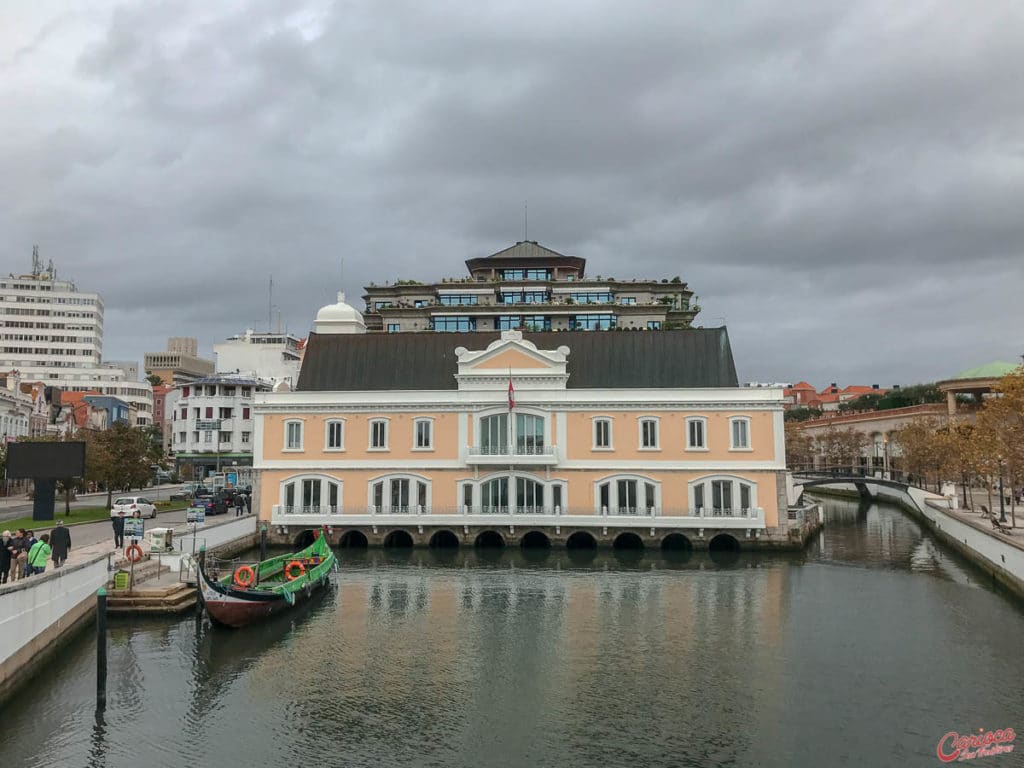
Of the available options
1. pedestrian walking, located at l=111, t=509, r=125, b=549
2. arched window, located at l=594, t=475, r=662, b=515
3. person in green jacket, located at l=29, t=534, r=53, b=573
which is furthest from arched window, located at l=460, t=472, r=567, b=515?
person in green jacket, located at l=29, t=534, r=53, b=573

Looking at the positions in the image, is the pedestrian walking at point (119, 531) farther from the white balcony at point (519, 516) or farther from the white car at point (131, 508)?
the white balcony at point (519, 516)

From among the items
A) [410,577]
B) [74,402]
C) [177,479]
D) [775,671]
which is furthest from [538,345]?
[74,402]

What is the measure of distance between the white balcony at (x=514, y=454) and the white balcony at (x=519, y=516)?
9.13 feet

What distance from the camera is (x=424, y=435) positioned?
2012 inches

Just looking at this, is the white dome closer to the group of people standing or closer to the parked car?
the parked car

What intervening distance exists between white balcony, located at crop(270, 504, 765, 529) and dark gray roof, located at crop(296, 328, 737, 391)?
25.6 feet

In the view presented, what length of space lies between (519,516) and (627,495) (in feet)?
20.8

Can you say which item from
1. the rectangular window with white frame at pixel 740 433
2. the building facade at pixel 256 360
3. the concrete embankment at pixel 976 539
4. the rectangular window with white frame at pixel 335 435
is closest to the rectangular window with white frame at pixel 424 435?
the rectangular window with white frame at pixel 335 435

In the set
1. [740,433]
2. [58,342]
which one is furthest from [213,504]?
[58,342]

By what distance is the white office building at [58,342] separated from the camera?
132m

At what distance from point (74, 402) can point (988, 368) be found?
377 ft

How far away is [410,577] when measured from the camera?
1633 inches

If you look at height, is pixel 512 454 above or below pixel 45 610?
above

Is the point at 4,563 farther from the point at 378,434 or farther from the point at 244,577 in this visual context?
the point at 378,434
